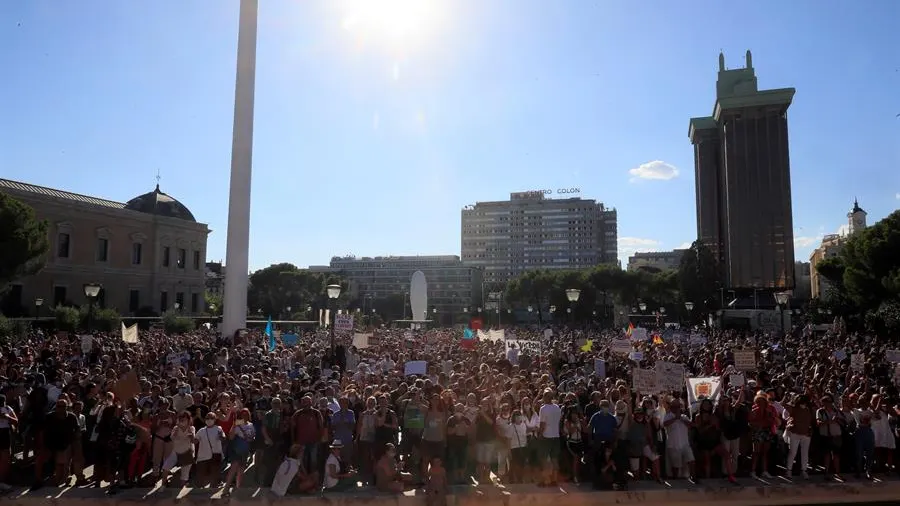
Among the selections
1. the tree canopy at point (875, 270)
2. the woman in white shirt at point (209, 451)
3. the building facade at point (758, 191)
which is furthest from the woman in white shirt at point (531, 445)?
the building facade at point (758, 191)

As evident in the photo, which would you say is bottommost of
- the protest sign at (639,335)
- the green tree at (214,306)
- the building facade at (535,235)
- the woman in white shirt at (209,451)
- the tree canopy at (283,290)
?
the woman in white shirt at (209,451)

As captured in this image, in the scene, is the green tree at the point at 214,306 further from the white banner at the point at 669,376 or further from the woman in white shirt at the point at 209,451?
the white banner at the point at 669,376

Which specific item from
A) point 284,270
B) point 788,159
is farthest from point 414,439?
point 788,159

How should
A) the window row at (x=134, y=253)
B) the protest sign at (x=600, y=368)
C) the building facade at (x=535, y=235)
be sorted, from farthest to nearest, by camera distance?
1. the building facade at (x=535, y=235)
2. the window row at (x=134, y=253)
3. the protest sign at (x=600, y=368)

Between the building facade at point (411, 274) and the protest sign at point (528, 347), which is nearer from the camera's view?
the protest sign at point (528, 347)

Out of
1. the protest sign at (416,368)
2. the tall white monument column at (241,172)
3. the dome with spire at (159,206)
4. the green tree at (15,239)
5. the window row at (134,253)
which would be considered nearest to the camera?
the protest sign at (416,368)

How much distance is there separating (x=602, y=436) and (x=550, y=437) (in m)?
0.87

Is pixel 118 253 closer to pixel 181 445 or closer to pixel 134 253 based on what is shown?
pixel 134 253

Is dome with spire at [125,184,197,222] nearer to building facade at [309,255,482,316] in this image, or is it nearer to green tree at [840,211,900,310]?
green tree at [840,211,900,310]

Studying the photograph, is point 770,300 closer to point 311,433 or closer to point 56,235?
point 56,235

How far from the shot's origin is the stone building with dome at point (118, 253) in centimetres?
5403

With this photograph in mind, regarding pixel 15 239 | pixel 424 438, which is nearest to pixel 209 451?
pixel 424 438

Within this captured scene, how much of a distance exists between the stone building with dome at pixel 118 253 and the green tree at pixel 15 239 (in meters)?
10.5

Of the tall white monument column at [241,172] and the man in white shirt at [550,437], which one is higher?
the tall white monument column at [241,172]
